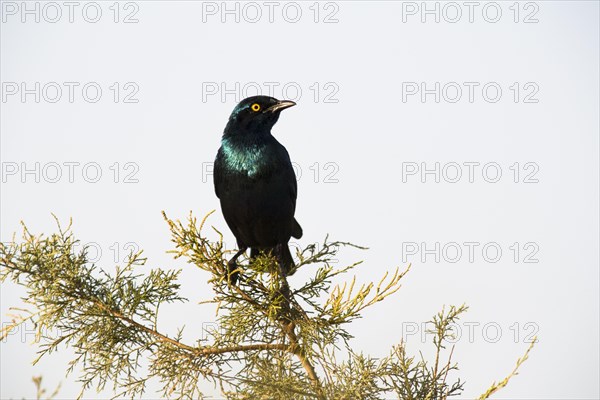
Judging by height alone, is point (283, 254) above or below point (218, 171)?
below

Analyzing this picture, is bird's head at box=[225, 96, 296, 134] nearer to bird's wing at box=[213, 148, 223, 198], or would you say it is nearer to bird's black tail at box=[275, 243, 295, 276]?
bird's wing at box=[213, 148, 223, 198]

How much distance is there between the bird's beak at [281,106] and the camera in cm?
641

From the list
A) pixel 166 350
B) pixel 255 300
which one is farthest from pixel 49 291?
pixel 255 300

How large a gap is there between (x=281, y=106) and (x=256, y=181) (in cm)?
86

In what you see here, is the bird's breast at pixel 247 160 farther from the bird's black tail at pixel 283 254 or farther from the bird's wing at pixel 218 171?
the bird's black tail at pixel 283 254

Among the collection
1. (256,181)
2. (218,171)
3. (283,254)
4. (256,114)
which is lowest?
(283,254)

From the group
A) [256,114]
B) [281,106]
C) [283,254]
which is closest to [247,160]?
[256,114]

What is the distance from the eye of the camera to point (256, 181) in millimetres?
6086

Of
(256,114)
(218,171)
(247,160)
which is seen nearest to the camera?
(247,160)

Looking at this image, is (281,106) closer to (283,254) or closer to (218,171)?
(218,171)

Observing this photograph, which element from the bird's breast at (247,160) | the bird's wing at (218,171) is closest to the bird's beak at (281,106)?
the bird's breast at (247,160)

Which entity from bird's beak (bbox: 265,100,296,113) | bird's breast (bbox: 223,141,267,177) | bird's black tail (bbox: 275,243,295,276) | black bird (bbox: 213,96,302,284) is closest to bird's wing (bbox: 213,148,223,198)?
black bird (bbox: 213,96,302,284)

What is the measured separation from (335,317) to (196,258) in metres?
Answer: 1.02

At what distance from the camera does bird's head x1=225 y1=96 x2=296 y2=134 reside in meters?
6.35
